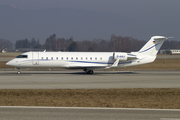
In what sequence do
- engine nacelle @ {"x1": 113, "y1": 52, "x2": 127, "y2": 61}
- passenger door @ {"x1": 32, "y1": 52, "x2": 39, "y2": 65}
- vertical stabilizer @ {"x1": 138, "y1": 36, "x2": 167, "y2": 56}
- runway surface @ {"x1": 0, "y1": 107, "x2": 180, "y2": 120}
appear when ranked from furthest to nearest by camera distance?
vertical stabilizer @ {"x1": 138, "y1": 36, "x2": 167, "y2": 56} → engine nacelle @ {"x1": 113, "y1": 52, "x2": 127, "y2": 61} → passenger door @ {"x1": 32, "y1": 52, "x2": 39, "y2": 65} → runway surface @ {"x1": 0, "y1": 107, "x2": 180, "y2": 120}

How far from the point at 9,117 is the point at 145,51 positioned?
27354mm

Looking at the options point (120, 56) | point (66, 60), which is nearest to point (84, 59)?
point (66, 60)

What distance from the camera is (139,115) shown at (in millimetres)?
9336

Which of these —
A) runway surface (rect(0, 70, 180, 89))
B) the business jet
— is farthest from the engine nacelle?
runway surface (rect(0, 70, 180, 89))

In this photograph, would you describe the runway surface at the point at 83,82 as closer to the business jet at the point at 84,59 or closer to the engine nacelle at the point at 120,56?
the business jet at the point at 84,59

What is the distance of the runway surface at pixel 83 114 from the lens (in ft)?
29.1

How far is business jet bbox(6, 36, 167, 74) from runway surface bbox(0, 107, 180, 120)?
20.6 m

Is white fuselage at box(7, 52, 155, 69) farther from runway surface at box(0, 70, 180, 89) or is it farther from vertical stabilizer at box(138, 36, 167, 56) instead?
runway surface at box(0, 70, 180, 89)

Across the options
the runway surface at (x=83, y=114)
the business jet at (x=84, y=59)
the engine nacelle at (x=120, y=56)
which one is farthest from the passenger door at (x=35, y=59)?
the runway surface at (x=83, y=114)

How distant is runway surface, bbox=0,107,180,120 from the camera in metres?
8.87

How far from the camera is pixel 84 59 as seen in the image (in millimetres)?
31734

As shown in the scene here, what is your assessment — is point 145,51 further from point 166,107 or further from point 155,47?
point 166,107

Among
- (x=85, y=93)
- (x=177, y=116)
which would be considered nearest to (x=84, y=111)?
(x=177, y=116)

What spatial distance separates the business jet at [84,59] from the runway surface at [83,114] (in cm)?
2064
